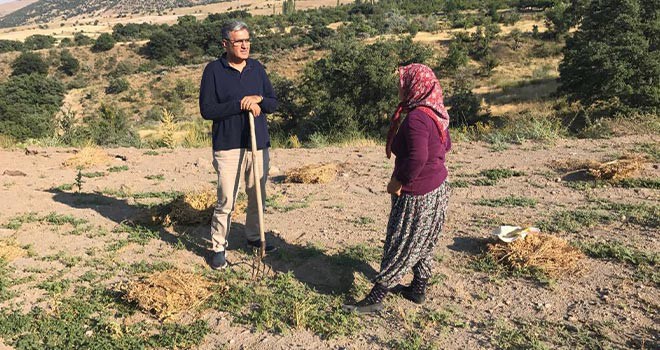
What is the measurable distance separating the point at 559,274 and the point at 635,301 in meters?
0.52

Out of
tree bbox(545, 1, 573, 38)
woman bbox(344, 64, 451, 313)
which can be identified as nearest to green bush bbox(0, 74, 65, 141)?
woman bbox(344, 64, 451, 313)

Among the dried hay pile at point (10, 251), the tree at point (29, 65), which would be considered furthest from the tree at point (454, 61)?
the tree at point (29, 65)

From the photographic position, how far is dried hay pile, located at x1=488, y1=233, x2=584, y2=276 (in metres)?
3.63

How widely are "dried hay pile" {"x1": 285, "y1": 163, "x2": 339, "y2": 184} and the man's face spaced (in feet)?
10.3

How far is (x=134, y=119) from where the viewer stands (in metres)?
31.9

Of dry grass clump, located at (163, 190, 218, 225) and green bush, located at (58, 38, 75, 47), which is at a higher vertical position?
green bush, located at (58, 38, 75, 47)

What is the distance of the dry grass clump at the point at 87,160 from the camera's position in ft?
25.0

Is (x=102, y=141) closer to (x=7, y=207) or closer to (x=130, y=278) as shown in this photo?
(x=7, y=207)

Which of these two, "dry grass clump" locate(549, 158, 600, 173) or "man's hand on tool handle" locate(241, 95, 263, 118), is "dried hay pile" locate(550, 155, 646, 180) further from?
"man's hand on tool handle" locate(241, 95, 263, 118)

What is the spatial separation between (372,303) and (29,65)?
5523cm

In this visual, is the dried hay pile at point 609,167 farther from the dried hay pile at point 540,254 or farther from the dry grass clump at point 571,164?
the dried hay pile at point 540,254

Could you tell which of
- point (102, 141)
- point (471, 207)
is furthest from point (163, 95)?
point (471, 207)

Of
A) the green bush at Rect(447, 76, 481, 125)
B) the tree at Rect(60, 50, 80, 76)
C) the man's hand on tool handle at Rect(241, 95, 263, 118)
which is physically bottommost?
the green bush at Rect(447, 76, 481, 125)

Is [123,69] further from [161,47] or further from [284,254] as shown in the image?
[284,254]
